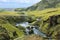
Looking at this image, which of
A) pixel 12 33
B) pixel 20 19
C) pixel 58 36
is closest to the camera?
pixel 58 36

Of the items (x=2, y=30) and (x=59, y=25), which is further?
(x=59, y=25)

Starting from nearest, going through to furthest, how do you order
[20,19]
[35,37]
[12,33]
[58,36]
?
[35,37]
[58,36]
[12,33]
[20,19]

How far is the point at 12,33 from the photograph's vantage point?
67500 millimetres

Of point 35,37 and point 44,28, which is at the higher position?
point 35,37

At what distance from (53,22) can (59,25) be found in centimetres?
700

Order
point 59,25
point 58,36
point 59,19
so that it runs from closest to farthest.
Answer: point 58,36 < point 59,25 < point 59,19

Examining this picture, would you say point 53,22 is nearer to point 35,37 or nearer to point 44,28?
point 44,28

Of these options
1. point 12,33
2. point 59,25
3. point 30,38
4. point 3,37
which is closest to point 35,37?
point 30,38

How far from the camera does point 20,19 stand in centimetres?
11950

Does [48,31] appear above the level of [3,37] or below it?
below

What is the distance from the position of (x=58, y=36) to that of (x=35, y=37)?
31.3ft

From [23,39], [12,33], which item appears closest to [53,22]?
[12,33]

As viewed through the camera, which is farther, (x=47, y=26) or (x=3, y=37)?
(x=47, y=26)

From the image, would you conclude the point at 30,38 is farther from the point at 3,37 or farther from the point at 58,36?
the point at 58,36
